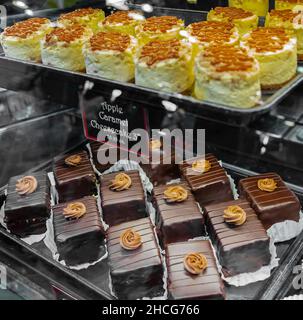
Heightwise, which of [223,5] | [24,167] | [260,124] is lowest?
[24,167]

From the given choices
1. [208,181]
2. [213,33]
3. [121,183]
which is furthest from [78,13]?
[208,181]

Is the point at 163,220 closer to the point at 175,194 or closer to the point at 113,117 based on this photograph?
the point at 175,194

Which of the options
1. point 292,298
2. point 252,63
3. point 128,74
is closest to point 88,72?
point 128,74

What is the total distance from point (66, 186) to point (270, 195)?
49.1 inches

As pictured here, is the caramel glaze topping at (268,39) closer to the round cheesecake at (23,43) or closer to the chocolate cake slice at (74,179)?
the round cheesecake at (23,43)

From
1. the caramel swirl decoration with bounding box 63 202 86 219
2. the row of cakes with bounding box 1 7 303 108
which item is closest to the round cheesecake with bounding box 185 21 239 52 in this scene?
the row of cakes with bounding box 1 7 303 108

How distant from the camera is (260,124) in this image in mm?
1600

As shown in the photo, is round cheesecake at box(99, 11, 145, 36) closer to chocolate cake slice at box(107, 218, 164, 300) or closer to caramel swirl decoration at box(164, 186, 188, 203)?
caramel swirl decoration at box(164, 186, 188, 203)

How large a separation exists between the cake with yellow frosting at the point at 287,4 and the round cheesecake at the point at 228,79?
82cm

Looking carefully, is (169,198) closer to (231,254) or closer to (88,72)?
(231,254)

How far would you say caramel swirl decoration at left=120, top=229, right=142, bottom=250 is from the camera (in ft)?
6.77

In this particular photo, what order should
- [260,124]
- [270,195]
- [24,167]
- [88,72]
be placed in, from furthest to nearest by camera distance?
[24,167] < [270,195] < [88,72] < [260,124]

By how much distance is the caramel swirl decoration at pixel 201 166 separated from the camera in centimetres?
253
